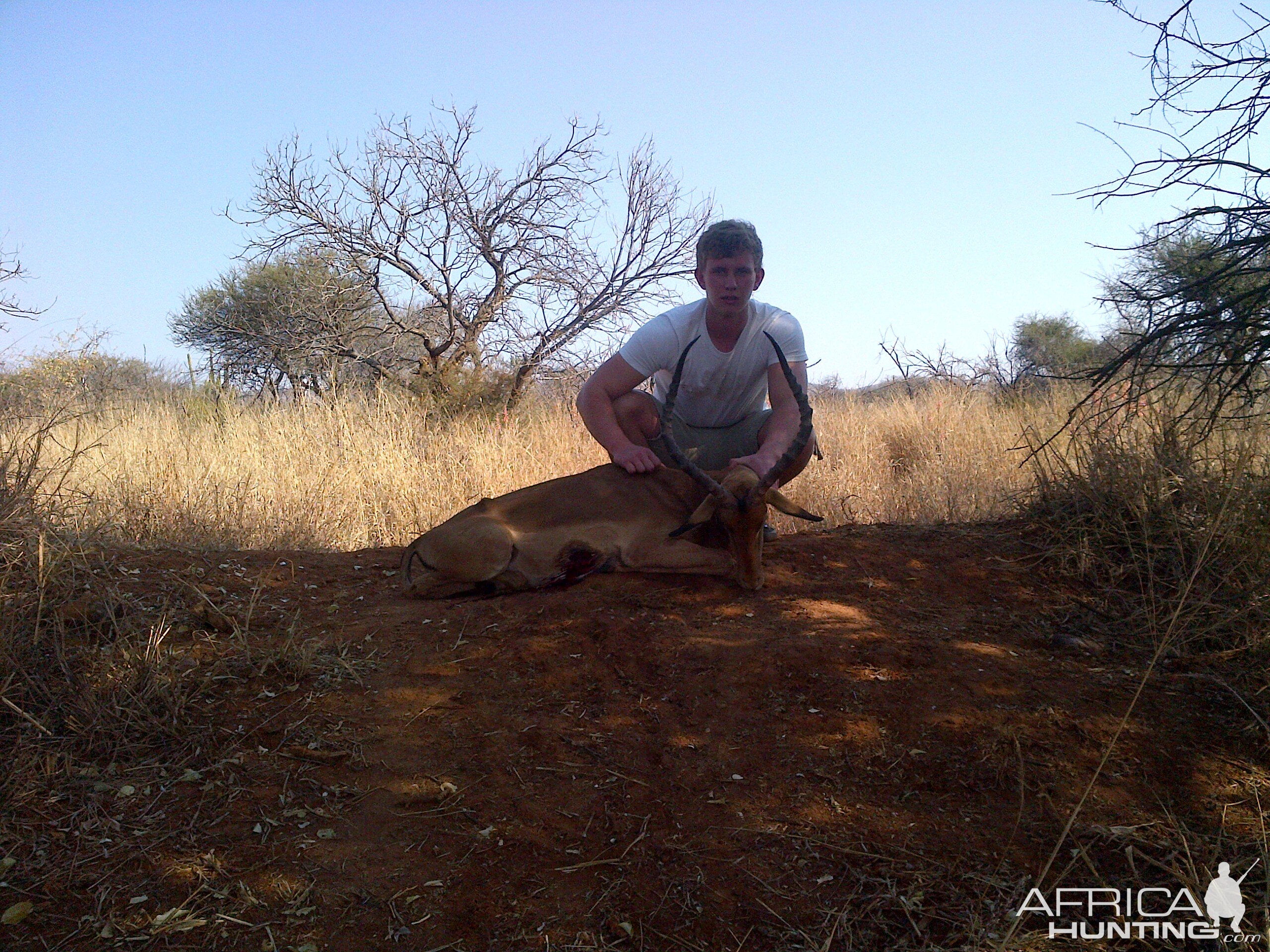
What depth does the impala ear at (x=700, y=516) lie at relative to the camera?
14.8 feet

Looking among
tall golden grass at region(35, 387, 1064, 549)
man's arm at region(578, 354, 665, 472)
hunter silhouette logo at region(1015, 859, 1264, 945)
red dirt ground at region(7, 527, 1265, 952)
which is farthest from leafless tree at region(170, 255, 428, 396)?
hunter silhouette logo at region(1015, 859, 1264, 945)

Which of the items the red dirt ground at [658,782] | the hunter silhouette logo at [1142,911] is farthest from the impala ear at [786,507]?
the hunter silhouette logo at [1142,911]

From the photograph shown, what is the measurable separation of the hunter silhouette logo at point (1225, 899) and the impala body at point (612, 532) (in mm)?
2272

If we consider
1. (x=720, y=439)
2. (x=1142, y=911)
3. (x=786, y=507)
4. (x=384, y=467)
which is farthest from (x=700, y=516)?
(x=384, y=467)


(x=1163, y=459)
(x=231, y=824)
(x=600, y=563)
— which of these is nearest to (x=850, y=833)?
(x=231, y=824)

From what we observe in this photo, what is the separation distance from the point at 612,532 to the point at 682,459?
25.7 inches

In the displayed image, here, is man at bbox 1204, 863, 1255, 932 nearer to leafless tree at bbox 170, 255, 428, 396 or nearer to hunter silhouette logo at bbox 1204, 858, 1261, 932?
hunter silhouette logo at bbox 1204, 858, 1261, 932

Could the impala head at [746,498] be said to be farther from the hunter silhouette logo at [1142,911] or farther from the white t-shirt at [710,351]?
the hunter silhouette logo at [1142,911]

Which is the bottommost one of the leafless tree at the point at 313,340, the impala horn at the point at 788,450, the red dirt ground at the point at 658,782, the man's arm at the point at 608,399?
the red dirt ground at the point at 658,782

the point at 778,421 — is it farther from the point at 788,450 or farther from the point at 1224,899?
the point at 1224,899

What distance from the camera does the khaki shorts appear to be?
5.60 m

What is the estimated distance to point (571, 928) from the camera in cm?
211

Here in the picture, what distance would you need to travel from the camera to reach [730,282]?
472 cm

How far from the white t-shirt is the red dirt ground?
1856mm
